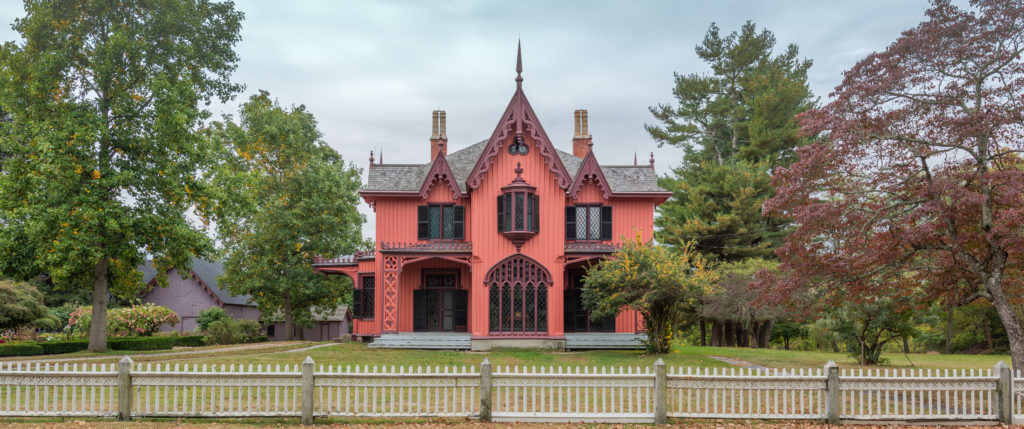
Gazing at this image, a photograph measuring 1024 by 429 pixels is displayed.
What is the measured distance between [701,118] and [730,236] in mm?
9582

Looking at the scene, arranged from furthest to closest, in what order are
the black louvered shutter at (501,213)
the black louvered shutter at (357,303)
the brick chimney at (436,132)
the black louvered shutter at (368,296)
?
the brick chimney at (436,132) < the black louvered shutter at (368,296) < the black louvered shutter at (357,303) < the black louvered shutter at (501,213)

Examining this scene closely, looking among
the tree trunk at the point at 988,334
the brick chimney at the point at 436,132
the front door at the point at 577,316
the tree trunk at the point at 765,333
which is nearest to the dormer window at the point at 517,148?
the brick chimney at the point at 436,132

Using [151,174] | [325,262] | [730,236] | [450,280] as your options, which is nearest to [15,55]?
[151,174]

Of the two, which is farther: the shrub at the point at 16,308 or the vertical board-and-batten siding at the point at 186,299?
the vertical board-and-batten siding at the point at 186,299

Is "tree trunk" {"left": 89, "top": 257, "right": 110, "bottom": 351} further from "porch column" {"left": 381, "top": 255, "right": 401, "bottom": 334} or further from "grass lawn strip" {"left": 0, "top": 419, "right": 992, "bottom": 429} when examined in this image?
"grass lawn strip" {"left": 0, "top": 419, "right": 992, "bottom": 429}

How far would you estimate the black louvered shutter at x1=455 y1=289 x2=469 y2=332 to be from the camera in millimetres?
29844

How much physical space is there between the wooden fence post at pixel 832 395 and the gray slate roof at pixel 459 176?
58.4ft

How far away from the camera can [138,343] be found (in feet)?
88.6

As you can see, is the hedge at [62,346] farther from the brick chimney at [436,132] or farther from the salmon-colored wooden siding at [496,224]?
the brick chimney at [436,132]

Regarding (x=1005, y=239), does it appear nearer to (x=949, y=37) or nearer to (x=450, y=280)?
(x=949, y=37)

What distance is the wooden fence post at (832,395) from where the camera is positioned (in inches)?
456

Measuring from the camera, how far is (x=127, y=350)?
85.4 ft

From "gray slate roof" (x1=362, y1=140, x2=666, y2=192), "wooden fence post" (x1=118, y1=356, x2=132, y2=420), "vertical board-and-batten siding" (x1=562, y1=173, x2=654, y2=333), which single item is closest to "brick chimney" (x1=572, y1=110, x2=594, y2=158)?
"gray slate roof" (x1=362, y1=140, x2=666, y2=192)

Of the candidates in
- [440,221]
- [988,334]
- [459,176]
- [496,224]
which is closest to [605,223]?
[496,224]
